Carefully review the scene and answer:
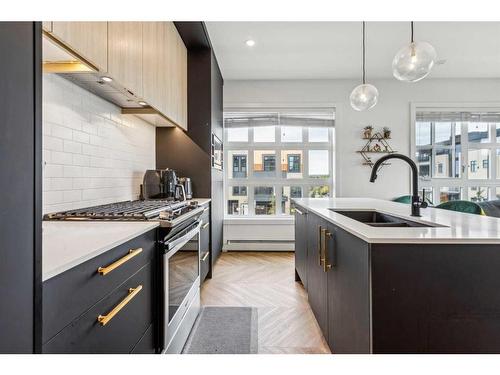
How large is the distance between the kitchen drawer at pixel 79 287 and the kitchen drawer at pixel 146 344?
335mm

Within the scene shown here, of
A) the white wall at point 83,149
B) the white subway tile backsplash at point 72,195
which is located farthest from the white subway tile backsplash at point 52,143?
the white subway tile backsplash at point 72,195

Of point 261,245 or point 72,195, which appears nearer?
point 72,195

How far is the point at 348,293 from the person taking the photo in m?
1.24

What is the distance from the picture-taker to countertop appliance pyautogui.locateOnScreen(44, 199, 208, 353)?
144 cm

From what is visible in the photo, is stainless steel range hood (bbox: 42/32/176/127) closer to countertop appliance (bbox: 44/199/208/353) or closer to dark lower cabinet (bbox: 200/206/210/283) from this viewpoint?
countertop appliance (bbox: 44/199/208/353)

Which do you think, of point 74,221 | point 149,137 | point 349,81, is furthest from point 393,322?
point 349,81

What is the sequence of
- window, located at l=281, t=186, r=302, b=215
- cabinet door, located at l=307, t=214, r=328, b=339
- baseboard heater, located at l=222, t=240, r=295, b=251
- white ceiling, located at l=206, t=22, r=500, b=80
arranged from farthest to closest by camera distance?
1. window, located at l=281, t=186, r=302, b=215
2. baseboard heater, located at l=222, t=240, r=295, b=251
3. white ceiling, located at l=206, t=22, r=500, b=80
4. cabinet door, located at l=307, t=214, r=328, b=339

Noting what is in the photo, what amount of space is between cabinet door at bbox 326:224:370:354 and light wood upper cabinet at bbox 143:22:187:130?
162cm

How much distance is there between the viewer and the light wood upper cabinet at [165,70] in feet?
6.78

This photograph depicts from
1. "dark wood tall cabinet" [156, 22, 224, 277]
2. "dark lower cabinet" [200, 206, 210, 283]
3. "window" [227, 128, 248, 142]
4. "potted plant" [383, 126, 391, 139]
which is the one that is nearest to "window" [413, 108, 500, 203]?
"potted plant" [383, 126, 391, 139]

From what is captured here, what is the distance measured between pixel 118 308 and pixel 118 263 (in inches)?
6.5

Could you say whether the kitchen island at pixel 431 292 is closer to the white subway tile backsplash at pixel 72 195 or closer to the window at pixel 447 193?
the white subway tile backsplash at pixel 72 195

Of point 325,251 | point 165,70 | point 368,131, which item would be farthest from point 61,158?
point 368,131

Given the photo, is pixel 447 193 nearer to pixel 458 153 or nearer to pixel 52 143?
pixel 458 153
